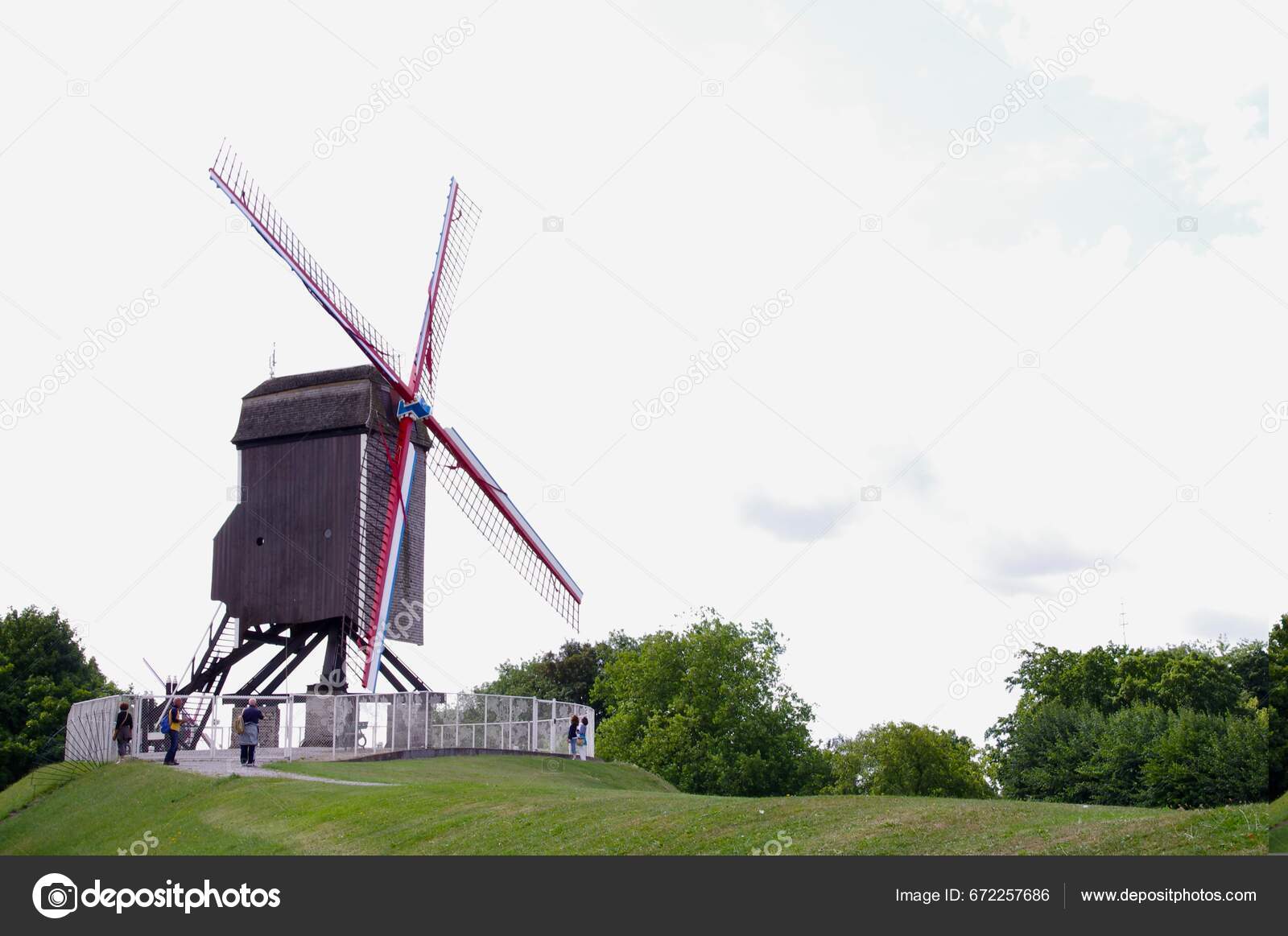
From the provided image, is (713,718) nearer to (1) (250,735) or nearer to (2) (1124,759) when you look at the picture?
(2) (1124,759)

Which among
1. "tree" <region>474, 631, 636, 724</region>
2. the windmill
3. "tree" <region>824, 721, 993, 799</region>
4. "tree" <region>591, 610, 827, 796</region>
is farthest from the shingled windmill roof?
"tree" <region>474, 631, 636, 724</region>

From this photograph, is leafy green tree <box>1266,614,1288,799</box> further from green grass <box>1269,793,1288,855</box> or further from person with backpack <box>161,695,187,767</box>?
person with backpack <box>161,695,187,767</box>

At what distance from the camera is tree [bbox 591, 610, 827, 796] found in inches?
1988

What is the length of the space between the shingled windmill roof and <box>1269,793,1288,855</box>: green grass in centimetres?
2371

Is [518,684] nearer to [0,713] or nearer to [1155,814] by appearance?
[0,713]

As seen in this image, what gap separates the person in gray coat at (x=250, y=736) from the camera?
1106 inches

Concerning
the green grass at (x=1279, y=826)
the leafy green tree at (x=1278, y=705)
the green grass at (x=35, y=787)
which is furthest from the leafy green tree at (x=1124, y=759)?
the green grass at (x=35, y=787)

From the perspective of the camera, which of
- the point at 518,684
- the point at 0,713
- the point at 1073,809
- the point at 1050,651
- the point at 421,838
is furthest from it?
the point at 518,684

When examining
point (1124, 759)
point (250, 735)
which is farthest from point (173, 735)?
point (1124, 759)

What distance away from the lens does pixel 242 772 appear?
26891mm
